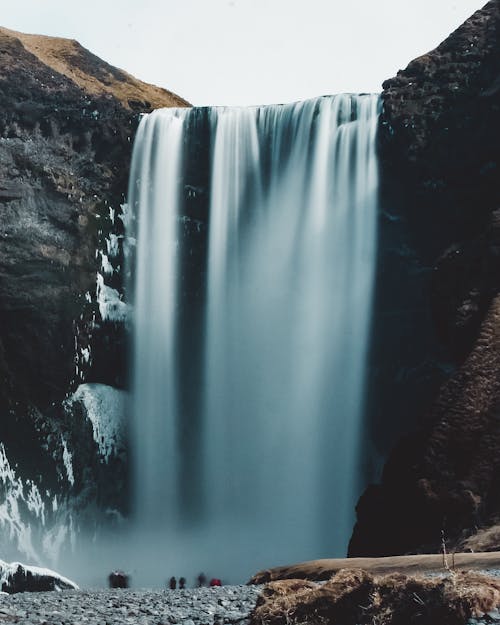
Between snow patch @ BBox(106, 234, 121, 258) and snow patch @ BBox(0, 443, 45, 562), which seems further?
snow patch @ BBox(106, 234, 121, 258)

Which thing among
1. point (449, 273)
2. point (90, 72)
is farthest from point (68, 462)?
point (90, 72)

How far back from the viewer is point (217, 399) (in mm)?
52156

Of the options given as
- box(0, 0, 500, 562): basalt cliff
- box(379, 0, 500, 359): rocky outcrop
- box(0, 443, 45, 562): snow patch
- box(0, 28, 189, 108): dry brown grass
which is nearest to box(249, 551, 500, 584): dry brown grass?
box(0, 0, 500, 562): basalt cliff

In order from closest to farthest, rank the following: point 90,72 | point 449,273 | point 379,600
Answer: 1. point 379,600
2. point 449,273
3. point 90,72

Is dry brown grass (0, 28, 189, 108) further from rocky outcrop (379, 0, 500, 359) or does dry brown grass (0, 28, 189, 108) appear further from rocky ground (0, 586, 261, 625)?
rocky ground (0, 586, 261, 625)

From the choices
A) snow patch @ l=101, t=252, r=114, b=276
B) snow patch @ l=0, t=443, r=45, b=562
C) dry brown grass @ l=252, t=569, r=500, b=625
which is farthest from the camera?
snow patch @ l=101, t=252, r=114, b=276

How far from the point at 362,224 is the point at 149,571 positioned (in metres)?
23.1

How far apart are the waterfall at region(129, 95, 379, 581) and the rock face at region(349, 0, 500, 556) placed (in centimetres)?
241

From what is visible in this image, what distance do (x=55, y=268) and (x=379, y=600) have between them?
139ft

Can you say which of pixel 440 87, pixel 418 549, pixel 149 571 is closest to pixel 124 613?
pixel 418 549

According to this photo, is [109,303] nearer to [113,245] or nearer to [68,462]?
[113,245]

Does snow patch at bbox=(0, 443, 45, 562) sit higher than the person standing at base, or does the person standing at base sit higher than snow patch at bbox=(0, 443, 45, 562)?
snow patch at bbox=(0, 443, 45, 562)

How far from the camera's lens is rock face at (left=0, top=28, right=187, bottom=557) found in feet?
158

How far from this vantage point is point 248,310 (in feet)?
173
